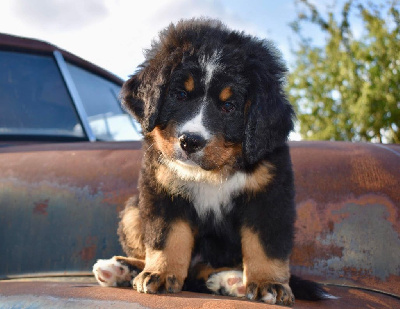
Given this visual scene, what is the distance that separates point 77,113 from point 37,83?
0.41 meters

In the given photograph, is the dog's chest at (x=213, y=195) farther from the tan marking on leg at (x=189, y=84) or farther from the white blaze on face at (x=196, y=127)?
the tan marking on leg at (x=189, y=84)

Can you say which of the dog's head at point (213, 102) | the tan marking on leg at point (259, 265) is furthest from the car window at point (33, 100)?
the tan marking on leg at point (259, 265)

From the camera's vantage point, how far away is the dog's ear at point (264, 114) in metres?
2.67

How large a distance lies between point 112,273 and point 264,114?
115cm

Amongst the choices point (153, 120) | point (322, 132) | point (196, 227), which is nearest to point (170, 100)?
point (153, 120)

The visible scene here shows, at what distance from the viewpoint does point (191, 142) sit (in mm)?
2496

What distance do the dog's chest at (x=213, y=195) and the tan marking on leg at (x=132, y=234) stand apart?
0.37 m

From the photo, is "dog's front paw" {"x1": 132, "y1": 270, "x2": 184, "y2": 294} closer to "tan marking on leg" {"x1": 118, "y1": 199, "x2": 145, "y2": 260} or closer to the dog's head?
"tan marking on leg" {"x1": 118, "y1": 199, "x2": 145, "y2": 260}

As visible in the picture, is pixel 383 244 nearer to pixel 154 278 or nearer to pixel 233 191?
pixel 233 191

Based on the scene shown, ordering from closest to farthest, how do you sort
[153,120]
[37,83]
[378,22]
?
[153,120]
[37,83]
[378,22]

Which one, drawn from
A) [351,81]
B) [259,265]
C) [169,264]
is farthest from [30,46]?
[351,81]

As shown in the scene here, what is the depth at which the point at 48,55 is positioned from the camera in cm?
449

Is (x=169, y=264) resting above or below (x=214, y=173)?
below

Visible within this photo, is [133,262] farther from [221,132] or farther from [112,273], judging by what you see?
[221,132]
